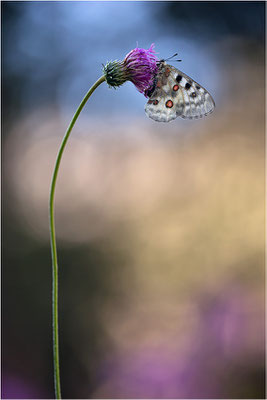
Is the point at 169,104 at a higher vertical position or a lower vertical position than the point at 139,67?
lower

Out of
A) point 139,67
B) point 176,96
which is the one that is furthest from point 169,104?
point 139,67

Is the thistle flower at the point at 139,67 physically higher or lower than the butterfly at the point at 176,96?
higher

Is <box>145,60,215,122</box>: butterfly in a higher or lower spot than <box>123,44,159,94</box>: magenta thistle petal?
lower

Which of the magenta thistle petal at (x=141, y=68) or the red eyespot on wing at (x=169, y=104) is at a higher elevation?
the magenta thistle petal at (x=141, y=68)

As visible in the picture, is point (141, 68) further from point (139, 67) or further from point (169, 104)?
point (169, 104)

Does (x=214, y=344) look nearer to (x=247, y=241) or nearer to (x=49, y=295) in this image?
(x=247, y=241)

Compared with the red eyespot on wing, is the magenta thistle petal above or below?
above

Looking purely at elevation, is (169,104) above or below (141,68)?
below

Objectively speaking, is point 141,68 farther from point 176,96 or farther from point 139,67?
point 176,96

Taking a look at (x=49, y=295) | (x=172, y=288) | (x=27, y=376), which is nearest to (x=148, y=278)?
(x=172, y=288)
